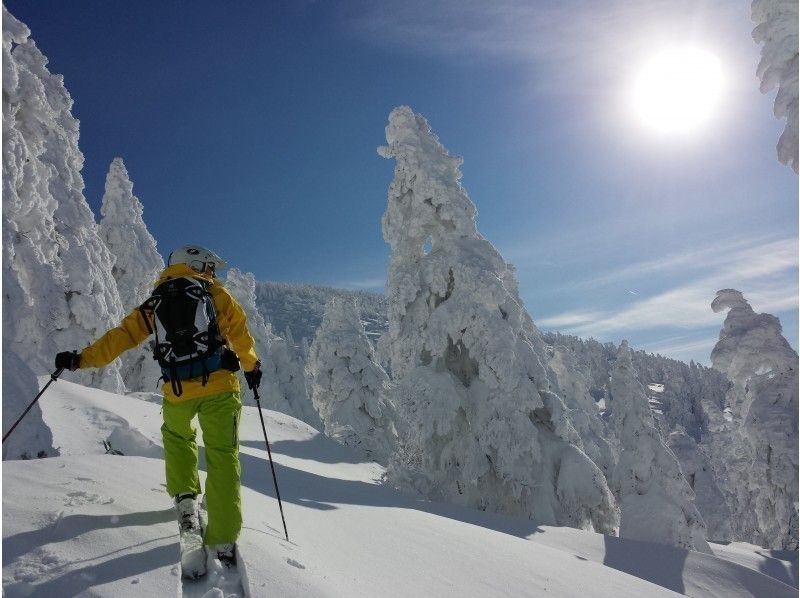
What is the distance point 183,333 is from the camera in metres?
4.06

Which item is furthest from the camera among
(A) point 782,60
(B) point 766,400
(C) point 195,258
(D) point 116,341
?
(B) point 766,400

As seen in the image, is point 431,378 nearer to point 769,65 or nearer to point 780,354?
point 769,65

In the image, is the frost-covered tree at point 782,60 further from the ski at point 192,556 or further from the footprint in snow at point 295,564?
the ski at point 192,556

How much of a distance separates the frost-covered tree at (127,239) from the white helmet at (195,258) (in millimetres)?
26854

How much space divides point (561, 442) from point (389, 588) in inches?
545

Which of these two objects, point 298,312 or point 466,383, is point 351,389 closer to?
point 466,383

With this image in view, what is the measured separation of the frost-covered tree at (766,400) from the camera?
18.5 metres

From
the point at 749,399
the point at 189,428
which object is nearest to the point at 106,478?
the point at 189,428

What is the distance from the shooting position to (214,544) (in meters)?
3.55

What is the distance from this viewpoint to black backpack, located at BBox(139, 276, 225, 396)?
4035 millimetres

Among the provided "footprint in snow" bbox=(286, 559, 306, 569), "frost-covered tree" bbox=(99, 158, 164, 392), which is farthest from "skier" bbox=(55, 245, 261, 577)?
"frost-covered tree" bbox=(99, 158, 164, 392)

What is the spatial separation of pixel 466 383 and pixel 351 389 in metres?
9.99

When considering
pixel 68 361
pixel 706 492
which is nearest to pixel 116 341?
pixel 68 361

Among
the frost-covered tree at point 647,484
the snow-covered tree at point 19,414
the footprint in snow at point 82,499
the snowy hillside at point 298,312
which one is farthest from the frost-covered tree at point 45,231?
the snowy hillside at point 298,312
